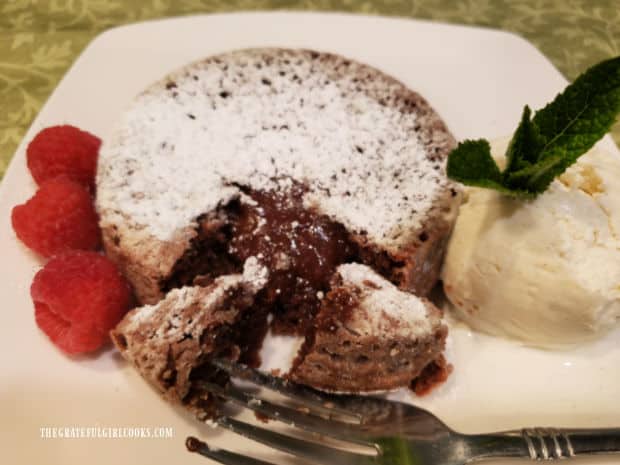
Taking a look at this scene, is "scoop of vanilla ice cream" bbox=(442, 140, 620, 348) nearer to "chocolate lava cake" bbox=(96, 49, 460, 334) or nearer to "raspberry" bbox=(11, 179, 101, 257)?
"chocolate lava cake" bbox=(96, 49, 460, 334)

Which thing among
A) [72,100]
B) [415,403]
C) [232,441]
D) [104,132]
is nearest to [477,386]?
[415,403]

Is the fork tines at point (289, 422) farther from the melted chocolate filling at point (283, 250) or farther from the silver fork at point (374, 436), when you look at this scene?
the melted chocolate filling at point (283, 250)

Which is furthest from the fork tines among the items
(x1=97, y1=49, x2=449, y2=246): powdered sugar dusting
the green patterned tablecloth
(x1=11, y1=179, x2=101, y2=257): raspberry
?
the green patterned tablecloth

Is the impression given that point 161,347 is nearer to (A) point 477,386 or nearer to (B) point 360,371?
(B) point 360,371

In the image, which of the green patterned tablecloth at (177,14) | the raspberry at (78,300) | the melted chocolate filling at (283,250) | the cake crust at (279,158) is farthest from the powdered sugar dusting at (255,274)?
the green patterned tablecloth at (177,14)

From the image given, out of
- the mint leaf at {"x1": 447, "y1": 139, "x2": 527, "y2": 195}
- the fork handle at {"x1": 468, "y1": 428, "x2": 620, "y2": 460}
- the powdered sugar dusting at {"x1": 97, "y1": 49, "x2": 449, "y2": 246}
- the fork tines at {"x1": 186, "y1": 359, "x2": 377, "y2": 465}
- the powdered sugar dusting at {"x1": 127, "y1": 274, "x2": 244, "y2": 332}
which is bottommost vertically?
the fork tines at {"x1": 186, "y1": 359, "x2": 377, "y2": 465}

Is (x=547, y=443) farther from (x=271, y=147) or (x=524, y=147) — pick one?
(x=271, y=147)
